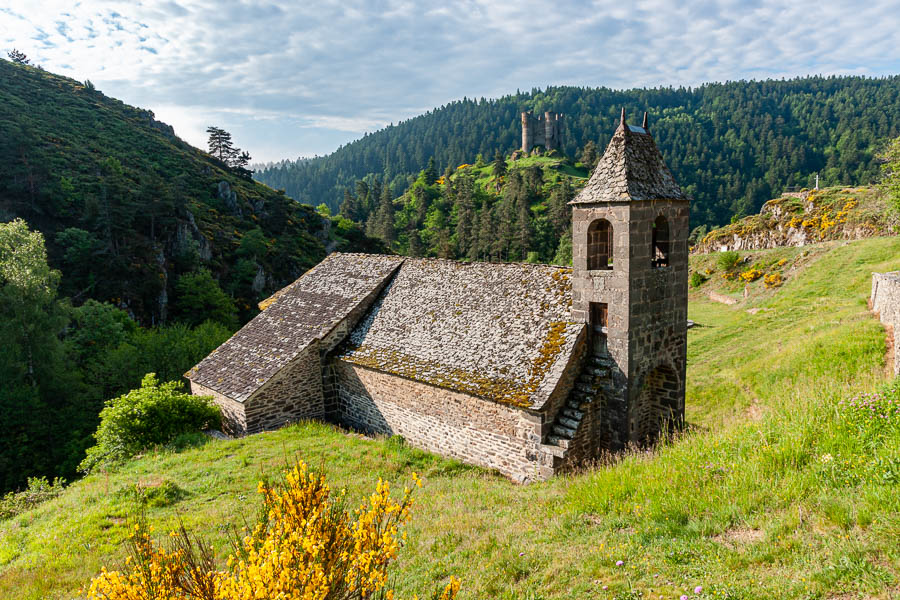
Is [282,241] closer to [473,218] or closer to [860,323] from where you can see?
[473,218]

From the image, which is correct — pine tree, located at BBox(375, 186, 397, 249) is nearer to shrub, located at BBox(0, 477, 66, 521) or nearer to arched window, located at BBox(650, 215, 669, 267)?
shrub, located at BBox(0, 477, 66, 521)

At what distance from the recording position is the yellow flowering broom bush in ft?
11.5

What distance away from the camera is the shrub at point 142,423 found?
1670 cm

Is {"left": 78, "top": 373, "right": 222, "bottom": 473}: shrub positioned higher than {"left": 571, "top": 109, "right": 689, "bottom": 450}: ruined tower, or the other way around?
{"left": 571, "top": 109, "right": 689, "bottom": 450}: ruined tower

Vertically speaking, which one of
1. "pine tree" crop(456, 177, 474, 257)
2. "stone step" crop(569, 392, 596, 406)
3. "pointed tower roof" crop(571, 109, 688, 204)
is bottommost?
"stone step" crop(569, 392, 596, 406)

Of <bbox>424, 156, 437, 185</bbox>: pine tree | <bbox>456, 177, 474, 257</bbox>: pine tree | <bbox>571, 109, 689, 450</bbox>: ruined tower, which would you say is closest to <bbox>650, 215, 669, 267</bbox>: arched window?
<bbox>571, 109, 689, 450</bbox>: ruined tower

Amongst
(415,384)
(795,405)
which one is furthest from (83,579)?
(795,405)

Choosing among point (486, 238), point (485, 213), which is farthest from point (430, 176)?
point (486, 238)

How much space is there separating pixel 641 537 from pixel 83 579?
367 inches

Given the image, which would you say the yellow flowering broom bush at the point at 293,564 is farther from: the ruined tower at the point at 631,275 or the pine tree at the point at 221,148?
the pine tree at the point at 221,148

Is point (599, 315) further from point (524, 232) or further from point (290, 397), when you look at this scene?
point (524, 232)

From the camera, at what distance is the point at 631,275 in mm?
12203

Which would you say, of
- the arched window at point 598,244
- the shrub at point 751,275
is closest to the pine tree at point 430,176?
the shrub at point 751,275

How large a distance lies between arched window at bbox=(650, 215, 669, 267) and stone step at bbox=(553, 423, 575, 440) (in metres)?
4.96
